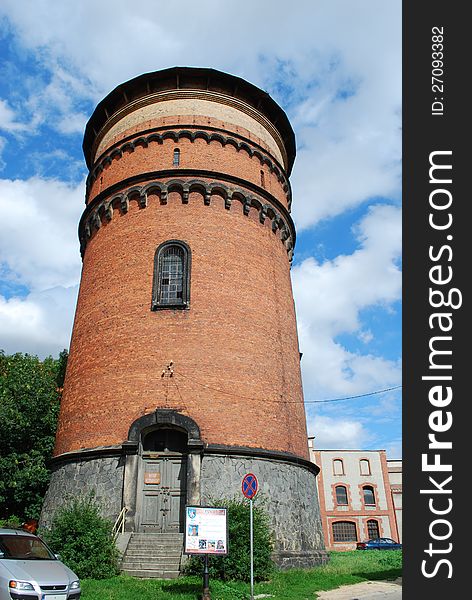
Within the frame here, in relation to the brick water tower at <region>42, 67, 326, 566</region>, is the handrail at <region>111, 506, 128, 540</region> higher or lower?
lower

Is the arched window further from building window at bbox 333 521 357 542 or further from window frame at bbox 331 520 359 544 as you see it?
building window at bbox 333 521 357 542

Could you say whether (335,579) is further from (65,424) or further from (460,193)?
(460,193)

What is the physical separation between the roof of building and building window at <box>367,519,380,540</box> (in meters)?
32.2

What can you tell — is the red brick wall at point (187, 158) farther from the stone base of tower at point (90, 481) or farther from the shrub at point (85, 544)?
the shrub at point (85, 544)

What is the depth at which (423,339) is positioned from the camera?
7.77 meters

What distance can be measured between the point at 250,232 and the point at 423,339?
10553 millimetres

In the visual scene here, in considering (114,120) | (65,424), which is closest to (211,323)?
(65,424)

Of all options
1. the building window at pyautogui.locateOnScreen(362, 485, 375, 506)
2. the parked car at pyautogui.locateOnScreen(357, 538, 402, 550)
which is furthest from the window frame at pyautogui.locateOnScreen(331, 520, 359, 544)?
the parked car at pyautogui.locateOnScreen(357, 538, 402, 550)

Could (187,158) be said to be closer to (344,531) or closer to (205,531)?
(205,531)

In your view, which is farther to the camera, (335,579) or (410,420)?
(335,579)

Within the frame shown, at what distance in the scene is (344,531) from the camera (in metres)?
40.5

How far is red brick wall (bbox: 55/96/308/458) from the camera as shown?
1468 centimetres

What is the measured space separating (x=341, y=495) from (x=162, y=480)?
31.3 metres

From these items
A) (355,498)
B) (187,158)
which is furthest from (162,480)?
(355,498)
